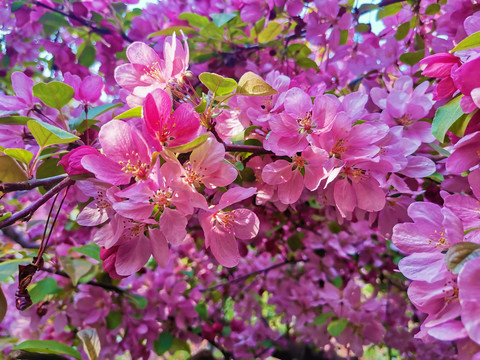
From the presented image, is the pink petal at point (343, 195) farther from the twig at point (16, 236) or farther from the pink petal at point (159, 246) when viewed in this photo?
the twig at point (16, 236)

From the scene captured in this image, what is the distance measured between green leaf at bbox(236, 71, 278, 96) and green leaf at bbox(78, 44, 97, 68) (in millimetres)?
1178

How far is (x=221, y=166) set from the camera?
613mm

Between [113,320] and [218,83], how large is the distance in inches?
43.1

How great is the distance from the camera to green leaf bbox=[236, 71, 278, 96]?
0.64 metres

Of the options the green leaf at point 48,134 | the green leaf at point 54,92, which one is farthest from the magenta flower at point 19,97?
the green leaf at point 48,134

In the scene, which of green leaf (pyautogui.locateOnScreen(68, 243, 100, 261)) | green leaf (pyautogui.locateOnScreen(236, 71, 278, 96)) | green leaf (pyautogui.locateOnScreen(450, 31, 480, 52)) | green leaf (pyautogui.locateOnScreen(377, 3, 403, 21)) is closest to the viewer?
green leaf (pyautogui.locateOnScreen(450, 31, 480, 52))

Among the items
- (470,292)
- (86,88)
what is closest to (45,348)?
(86,88)

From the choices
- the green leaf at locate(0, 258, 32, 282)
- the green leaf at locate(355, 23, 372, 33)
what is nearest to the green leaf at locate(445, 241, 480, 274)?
the green leaf at locate(0, 258, 32, 282)

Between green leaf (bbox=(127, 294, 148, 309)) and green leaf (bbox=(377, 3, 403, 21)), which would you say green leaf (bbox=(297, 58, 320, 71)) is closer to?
green leaf (bbox=(377, 3, 403, 21))

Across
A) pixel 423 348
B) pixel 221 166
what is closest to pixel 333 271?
pixel 423 348

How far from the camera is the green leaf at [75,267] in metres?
1.15

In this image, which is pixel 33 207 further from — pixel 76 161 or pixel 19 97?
pixel 19 97

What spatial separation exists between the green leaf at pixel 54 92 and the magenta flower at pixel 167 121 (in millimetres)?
274

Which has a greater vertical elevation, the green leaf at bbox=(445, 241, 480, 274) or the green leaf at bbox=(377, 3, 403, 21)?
the green leaf at bbox=(445, 241, 480, 274)
